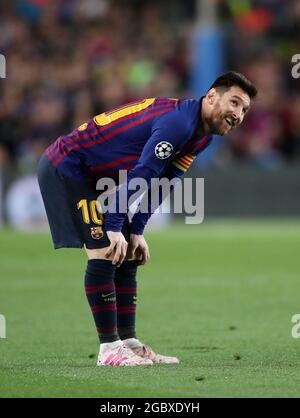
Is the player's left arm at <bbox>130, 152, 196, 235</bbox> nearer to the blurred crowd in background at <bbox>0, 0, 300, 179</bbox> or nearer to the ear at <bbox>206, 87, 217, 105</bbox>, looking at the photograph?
the ear at <bbox>206, 87, 217, 105</bbox>

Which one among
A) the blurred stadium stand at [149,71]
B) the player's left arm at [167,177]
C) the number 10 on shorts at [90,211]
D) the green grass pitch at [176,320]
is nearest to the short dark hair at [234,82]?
the player's left arm at [167,177]

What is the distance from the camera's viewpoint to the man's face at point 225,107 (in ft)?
23.4

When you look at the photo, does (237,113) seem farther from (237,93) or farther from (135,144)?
(135,144)

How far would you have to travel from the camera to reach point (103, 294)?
7.34 m

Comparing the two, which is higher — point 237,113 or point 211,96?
point 211,96

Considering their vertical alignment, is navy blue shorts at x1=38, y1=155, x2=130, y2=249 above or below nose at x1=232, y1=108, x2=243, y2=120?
below

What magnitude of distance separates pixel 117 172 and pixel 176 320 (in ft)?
8.77

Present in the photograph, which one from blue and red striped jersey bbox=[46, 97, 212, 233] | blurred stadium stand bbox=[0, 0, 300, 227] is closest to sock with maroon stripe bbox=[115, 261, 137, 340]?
blue and red striped jersey bbox=[46, 97, 212, 233]

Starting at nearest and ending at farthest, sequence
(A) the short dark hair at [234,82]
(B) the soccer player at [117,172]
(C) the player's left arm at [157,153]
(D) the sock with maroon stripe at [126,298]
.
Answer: (C) the player's left arm at [157,153]
(B) the soccer player at [117,172]
(A) the short dark hair at [234,82]
(D) the sock with maroon stripe at [126,298]

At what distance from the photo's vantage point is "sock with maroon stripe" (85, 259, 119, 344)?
24.0 ft

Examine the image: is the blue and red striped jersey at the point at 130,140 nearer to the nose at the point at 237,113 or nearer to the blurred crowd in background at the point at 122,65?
the nose at the point at 237,113

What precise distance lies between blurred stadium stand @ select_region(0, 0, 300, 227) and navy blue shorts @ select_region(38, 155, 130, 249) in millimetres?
12711

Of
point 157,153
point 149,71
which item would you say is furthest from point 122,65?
point 157,153
